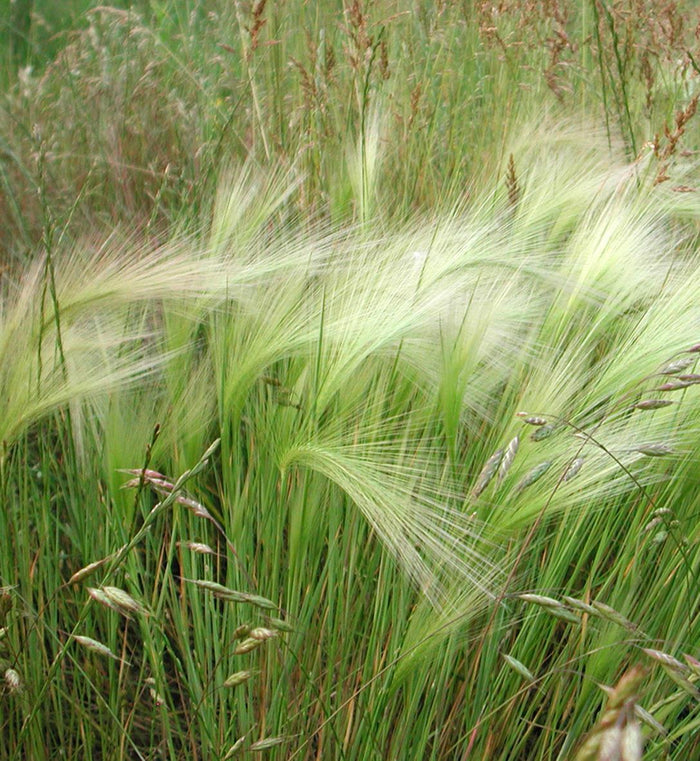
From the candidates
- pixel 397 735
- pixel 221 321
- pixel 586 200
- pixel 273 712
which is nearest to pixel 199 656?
pixel 273 712

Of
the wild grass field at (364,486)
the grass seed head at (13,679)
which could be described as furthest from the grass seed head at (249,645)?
the grass seed head at (13,679)

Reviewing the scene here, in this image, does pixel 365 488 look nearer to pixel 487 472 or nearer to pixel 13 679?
pixel 487 472

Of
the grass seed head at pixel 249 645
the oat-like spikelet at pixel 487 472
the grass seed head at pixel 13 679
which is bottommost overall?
the grass seed head at pixel 13 679

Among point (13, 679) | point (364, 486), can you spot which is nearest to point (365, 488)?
point (364, 486)

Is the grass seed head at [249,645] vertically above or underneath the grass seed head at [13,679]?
above

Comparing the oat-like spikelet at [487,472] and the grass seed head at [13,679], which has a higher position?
the oat-like spikelet at [487,472]

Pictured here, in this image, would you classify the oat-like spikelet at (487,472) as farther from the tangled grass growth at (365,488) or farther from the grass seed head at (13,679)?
the grass seed head at (13,679)

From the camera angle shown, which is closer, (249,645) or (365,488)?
(249,645)

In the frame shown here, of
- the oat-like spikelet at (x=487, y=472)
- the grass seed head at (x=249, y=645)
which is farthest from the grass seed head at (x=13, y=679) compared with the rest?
the oat-like spikelet at (x=487, y=472)

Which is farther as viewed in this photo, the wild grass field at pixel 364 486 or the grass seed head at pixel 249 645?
the wild grass field at pixel 364 486

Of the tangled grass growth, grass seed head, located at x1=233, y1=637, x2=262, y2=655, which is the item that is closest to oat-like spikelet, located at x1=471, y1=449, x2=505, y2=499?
the tangled grass growth

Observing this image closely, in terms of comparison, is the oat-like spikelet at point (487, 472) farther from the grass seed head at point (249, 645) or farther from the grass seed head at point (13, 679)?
the grass seed head at point (13, 679)

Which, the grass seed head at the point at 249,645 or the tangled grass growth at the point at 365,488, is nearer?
the grass seed head at the point at 249,645

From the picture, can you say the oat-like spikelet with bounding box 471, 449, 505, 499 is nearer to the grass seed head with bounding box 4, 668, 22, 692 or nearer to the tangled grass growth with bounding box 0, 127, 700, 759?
the tangled grass growth with bounding box 0, 127, 700, 759
